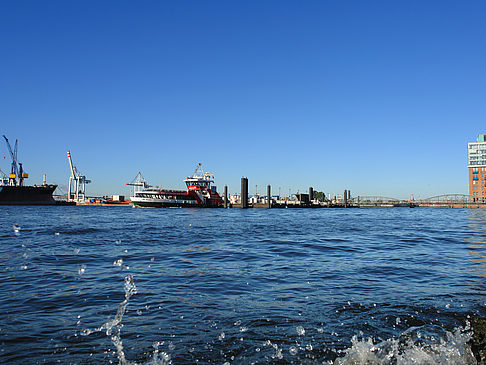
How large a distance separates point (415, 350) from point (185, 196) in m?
95.4

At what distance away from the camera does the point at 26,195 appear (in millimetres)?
105438

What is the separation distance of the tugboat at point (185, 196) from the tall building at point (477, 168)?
137761 millimetres

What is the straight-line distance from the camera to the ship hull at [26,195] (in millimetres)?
101750

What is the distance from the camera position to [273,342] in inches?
180

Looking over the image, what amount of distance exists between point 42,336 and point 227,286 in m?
3.98

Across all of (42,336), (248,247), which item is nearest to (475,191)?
(248,247)

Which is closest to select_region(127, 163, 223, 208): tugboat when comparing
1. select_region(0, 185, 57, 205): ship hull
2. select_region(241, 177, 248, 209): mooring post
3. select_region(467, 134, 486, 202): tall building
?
select_region(241, 177, 248, 209): mooring post

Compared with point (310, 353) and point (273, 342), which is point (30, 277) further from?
point (310, 353)

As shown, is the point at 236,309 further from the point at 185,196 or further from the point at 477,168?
the point at 477,168

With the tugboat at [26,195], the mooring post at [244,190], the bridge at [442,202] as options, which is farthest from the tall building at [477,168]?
the tugboat at [26,195]

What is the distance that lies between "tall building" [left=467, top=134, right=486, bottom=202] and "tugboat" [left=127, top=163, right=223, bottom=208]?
137761mm

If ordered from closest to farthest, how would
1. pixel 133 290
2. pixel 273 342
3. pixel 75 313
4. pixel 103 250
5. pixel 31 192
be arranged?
1. pixel 273 342
2. pixel 75 313
3. pixel 133 290
4. pixel 103 250
5. pixel 31 192

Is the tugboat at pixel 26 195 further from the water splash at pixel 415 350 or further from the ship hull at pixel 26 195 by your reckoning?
the water splash at pixel 415 350

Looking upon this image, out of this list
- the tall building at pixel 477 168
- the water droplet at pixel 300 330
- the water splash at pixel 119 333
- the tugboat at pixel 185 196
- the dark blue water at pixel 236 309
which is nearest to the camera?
the water splash at pixel 119 333
